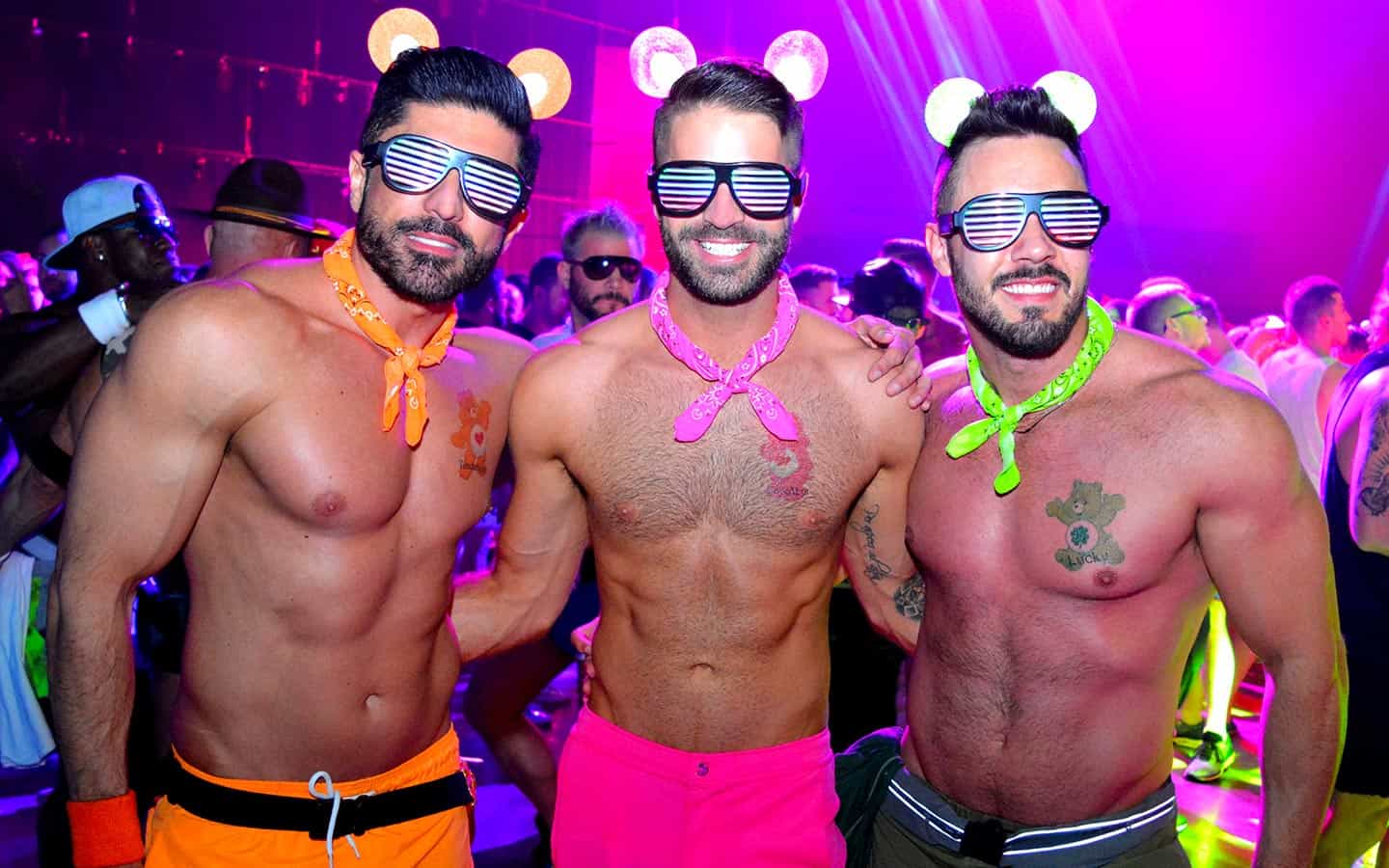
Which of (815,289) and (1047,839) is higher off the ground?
(815,289)

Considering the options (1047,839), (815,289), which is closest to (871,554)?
(1047,839)

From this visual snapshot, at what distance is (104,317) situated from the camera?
146 inches

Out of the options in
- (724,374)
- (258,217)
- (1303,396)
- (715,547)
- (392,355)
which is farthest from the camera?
(1303,396)

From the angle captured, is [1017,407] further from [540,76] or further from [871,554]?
[540,76]

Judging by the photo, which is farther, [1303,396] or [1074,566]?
[1303,396]

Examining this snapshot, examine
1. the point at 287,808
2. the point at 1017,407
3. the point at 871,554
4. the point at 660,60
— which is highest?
the point at 660,60

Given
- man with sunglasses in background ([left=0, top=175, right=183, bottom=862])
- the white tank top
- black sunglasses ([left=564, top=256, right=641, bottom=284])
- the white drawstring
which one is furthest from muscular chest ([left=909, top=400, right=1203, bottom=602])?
the white tank top

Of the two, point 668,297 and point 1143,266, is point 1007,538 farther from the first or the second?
point 1143,266

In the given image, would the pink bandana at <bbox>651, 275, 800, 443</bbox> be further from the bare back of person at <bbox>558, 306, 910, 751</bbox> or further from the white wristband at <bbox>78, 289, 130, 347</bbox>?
the white wristband at <bbox>78, 289, 130, 347</bbox>

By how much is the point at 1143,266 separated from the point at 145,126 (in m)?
13.6

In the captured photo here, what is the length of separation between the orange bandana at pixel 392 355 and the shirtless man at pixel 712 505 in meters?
0.31

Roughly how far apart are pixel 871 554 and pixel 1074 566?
63 cm

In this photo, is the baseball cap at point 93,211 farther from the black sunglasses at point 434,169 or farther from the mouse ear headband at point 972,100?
the mouse ear headband at point 972,100

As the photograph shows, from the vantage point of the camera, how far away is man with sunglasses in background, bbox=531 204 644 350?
5.47 m
